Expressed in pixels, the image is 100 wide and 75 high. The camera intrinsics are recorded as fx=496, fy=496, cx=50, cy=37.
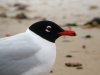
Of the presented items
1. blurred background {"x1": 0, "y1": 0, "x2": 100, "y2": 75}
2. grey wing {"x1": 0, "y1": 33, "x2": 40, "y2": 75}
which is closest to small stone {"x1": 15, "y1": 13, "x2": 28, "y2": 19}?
blurred background {"x1": 0, "y1": 0, "x2": 100, "y2": 75}

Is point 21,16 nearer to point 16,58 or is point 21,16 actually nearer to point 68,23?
point 68,23

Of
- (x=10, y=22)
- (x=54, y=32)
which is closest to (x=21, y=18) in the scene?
(x=10, y=22)

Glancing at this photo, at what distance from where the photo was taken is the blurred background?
19.2 ft

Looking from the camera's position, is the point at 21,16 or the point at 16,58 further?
the point at 21,16

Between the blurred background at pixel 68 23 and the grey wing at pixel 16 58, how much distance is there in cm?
117

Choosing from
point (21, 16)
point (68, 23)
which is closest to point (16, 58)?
point (68, 23)

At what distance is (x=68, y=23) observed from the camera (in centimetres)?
816

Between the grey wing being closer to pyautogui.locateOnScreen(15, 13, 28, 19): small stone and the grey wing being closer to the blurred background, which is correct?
the blurred background

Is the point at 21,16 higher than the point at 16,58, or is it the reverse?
the point at 16,58

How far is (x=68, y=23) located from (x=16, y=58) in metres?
3.79

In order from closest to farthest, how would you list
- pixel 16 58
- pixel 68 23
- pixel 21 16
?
pixel 16 58
pixel 68 23
pixel 21 16

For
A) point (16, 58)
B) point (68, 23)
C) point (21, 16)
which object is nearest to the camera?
point (16, 58)

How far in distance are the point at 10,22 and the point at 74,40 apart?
1.85 m

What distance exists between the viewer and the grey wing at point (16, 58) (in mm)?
4418
